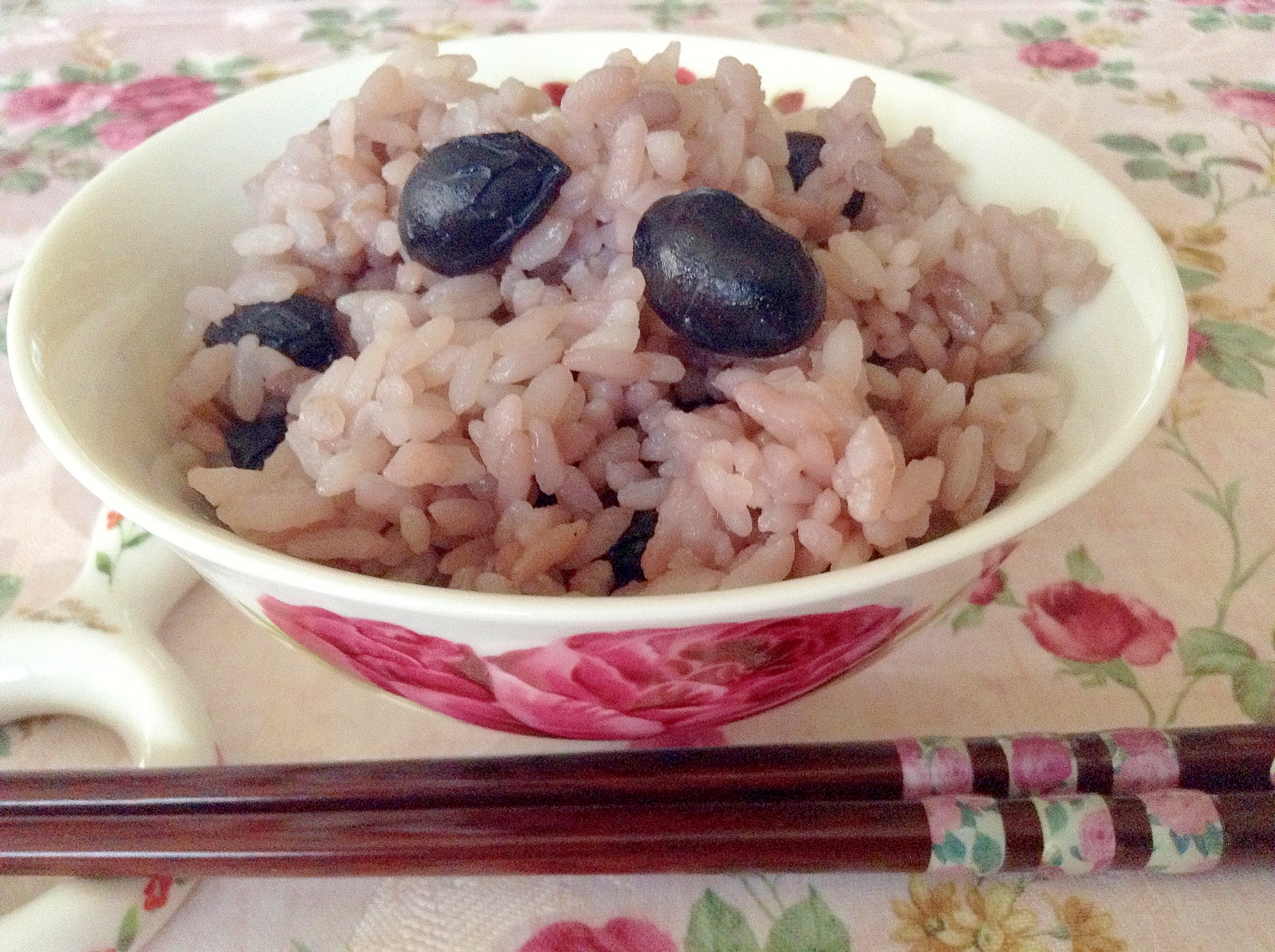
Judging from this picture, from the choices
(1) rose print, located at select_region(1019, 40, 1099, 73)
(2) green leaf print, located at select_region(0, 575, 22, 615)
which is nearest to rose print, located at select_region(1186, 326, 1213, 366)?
(1) rose print, located at select_region(1019, 40, 1099, 73)

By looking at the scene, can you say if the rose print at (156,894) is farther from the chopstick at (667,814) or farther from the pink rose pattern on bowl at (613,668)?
the pink rose pattern on bowl at (613,668)

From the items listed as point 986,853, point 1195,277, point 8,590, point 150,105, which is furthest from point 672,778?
point 150,105

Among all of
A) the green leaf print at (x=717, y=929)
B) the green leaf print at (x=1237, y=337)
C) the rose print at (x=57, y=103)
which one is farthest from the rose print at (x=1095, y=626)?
the rose print at (x=57, y=103)

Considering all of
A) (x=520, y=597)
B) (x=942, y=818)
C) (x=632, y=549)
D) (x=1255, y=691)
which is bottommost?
(x=1255, y=691)

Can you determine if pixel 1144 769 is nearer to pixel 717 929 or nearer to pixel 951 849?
pixel 951 849

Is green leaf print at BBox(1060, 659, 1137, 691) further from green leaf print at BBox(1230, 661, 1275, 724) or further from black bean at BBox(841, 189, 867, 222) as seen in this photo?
black bean at BBox(841, 189, 867, 222)

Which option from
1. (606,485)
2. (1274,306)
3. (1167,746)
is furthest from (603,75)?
(1274,306)

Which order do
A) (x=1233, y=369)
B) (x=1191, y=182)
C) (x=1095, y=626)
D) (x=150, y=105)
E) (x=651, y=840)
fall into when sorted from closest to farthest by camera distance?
1. (x=651, y=840)
2. (x=1095, y=626)
3. (x=1233, y=369)
4. (x=1191, y=182)
5. (x=150, y=105)
